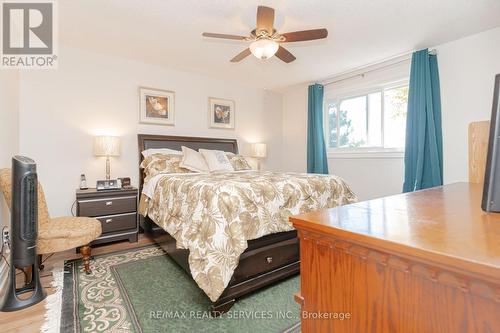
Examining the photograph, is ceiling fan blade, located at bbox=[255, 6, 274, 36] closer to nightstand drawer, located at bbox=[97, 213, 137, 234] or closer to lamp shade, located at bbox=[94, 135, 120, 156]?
lamp shade, located at bbox=[94, 135, 120, 156]

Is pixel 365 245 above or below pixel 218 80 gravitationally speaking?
below

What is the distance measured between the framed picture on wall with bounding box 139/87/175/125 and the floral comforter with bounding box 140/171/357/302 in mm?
1722

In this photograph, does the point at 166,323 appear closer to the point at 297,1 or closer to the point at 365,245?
the point at 365,245

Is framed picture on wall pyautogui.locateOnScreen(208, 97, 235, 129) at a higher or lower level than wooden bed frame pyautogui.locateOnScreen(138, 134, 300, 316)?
higher

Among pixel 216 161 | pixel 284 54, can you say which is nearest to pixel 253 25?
pixel 284 54

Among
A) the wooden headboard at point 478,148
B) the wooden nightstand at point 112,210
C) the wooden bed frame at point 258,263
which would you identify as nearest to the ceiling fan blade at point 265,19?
the wooden headboard at point 478,148

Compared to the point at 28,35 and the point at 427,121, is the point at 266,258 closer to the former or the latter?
the point at 427,121

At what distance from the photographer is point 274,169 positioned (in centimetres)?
531

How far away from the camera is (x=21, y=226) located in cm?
175

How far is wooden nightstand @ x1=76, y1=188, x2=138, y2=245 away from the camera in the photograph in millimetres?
2844

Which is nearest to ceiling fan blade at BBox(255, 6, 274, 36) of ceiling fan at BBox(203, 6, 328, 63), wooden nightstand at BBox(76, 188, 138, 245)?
ceiling fan at BBox(203, 6, 328, 63)

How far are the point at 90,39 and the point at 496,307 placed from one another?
12.7 feet

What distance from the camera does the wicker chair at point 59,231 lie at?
78.8 inches

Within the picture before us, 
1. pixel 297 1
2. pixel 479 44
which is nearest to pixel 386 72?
pixel 479 44
